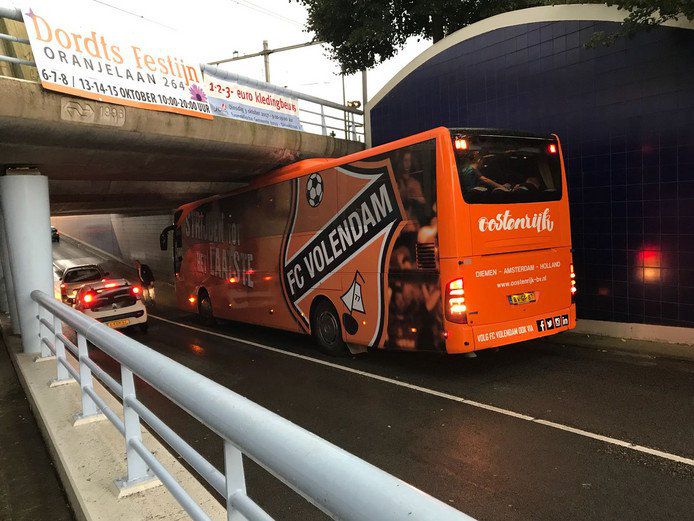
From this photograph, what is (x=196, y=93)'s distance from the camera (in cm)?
1022

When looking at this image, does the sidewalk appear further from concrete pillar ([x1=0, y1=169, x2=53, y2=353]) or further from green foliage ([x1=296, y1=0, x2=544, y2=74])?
green foliage ([x1=296, y1=0, x2=544, y2=74])

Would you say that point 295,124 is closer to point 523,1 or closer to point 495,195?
point 495,195

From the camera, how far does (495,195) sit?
732cm

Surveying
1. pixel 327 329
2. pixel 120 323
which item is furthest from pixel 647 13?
pixel 120 323

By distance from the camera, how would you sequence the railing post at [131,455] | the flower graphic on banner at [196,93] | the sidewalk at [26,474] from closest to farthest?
1. the railing post at [131,455]
2. the sidewalk at [26,474]
3. the flower graphic on banner at [196,93]

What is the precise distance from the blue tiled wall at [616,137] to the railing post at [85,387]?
909cm

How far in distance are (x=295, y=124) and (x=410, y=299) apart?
7.70 meters

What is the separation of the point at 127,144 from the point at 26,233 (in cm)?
238

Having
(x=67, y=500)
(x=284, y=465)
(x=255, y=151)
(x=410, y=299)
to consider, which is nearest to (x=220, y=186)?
(x=255, y=151)

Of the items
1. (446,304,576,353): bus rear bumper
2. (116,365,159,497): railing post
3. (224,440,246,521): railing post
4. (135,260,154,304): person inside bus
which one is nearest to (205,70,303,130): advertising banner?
(446,304,576,353): bus rear bumper

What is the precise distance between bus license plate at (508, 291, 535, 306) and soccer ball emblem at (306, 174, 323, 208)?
3.85 meters

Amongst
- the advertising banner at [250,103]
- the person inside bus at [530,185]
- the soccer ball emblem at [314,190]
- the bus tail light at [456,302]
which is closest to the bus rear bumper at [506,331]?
the bus tail light at [456,302]

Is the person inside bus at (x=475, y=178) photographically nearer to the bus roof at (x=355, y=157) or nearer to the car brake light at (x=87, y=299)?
the bus roof at (x=355, y=157)

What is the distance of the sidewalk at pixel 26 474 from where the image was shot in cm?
344
